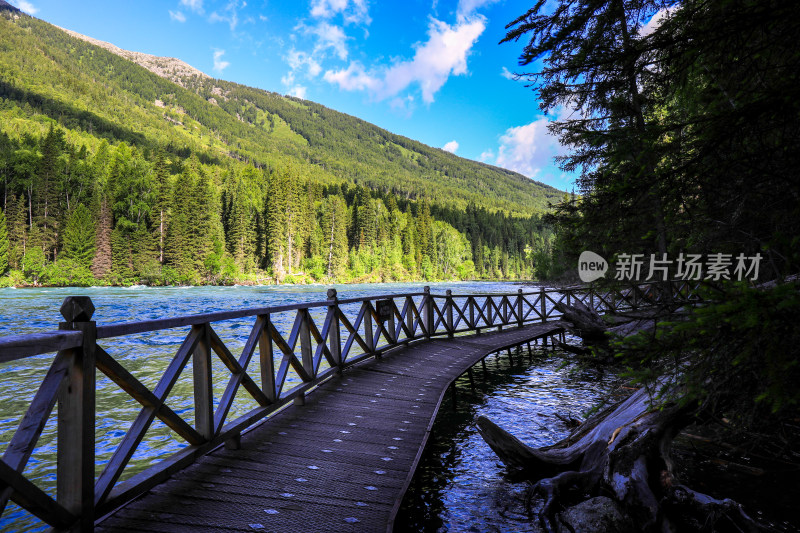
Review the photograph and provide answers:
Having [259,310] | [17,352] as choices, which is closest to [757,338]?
[17,352]

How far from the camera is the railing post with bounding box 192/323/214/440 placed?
327cm

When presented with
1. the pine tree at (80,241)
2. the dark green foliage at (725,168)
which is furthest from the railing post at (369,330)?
the pine tree at (80,241)

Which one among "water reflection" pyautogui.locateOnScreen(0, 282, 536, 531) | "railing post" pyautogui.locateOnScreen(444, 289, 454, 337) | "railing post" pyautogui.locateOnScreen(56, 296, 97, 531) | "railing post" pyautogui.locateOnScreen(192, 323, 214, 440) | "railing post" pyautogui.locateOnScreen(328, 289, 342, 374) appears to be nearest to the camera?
"railing post" pyautogui.locateOnScreen(56, 296, 97, 531)

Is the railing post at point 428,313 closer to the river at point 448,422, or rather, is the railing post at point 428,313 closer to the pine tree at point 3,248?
the river at point 448,422

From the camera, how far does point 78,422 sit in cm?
212

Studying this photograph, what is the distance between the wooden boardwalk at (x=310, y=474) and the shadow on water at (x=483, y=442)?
0.41 meters

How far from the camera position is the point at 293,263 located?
63.5 meters

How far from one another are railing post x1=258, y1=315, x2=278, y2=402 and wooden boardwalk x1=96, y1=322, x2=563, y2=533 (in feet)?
1.20

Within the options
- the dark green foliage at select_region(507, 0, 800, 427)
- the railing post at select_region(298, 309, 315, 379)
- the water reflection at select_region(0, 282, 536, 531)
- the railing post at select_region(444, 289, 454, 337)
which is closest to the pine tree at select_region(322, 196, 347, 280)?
the water reflection at select_region(0, 282, 536, 531)

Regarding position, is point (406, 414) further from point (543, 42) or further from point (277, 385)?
point (543, 42)

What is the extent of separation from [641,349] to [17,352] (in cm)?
333

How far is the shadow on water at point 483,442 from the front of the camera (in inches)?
152

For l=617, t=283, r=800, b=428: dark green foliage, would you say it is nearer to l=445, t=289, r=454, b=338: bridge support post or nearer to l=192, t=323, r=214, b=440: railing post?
l=192, t=323, r=214, b=440: railing post

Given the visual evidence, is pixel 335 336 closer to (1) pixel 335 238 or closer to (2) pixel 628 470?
(2) pixel 628 470
